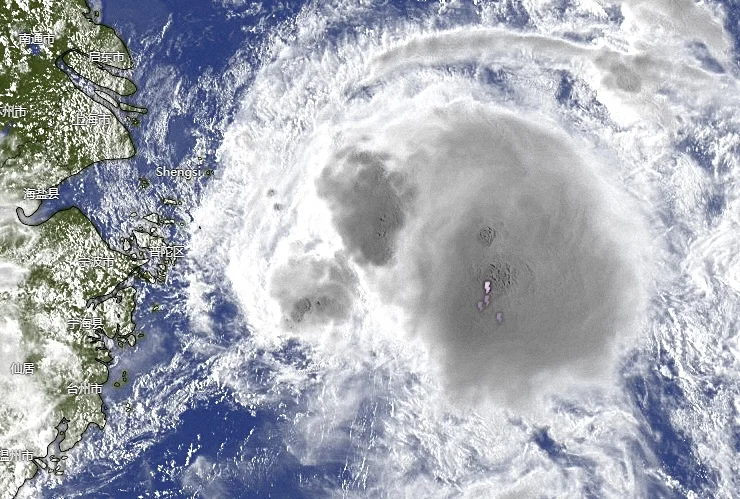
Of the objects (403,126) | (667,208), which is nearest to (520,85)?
(403,126)

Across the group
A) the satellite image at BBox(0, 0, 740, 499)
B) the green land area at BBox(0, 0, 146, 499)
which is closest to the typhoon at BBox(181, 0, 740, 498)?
the satellite image at BBox(0, 0, 740, 499)

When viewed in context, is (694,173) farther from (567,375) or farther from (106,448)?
(106,448)

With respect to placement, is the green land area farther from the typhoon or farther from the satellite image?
the typhoon

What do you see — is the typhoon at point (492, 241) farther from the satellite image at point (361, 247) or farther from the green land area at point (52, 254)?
the green land area at point (52, 254)

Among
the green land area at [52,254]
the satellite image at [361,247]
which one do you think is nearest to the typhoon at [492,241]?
the satellite image at [361,247]

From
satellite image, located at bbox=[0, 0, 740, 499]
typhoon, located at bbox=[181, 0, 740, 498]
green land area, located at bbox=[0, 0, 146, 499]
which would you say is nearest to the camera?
typhoon, located at bbox=[181, 0, 740, 498]

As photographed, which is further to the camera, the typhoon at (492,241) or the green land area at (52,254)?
the green land area at (52,254)

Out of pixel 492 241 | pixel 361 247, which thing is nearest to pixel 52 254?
pixel 361 247
